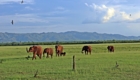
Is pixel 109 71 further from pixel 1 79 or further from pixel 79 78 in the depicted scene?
pixel 1 79

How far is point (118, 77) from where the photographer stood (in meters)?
19.5

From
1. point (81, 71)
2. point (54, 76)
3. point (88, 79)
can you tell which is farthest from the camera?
point (81, 71)

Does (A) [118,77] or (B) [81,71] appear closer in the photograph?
(A) [118,77]

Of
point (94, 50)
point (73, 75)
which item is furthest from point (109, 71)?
point (94, 50)

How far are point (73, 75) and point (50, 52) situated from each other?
74.3 feet

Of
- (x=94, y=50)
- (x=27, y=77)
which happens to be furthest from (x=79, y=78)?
(x=94, y=50)

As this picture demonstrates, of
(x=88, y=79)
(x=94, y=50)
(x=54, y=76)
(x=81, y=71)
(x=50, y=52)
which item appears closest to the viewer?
(x=88, y=79)

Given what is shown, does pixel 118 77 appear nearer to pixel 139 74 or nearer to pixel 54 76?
pixel 139 74

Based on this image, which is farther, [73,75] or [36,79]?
[73,75]

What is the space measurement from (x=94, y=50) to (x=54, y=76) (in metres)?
42.0

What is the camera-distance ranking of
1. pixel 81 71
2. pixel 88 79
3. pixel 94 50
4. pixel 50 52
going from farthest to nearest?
pixel 94 50, pixel 50 52, pixel 81 71, pixel 88 79

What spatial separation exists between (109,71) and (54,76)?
478 centimetres

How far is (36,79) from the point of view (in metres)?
19.0

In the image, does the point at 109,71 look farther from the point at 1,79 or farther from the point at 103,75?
the point at 1,79
